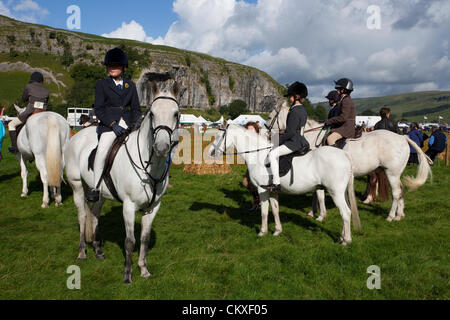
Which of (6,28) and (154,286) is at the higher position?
(6,28)

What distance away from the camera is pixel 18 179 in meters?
13.3

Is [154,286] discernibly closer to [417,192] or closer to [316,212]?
[316,212]

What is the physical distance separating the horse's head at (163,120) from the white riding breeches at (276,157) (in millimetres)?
3353

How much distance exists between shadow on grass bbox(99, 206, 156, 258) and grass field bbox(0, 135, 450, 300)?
0.03m

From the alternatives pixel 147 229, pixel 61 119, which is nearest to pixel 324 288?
pixel 147 229

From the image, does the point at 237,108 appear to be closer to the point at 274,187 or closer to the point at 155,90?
the point at 274,187

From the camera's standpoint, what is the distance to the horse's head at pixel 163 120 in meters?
3.85

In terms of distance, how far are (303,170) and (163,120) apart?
4.22 metres

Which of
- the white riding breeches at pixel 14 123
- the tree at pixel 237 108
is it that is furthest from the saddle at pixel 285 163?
the tree at pixel 237 108

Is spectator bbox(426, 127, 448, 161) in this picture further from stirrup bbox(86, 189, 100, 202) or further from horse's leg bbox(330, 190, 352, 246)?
stirrup bbox(86, 189, 100, 202)

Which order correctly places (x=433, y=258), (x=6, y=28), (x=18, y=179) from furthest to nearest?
(x=6, y=28) → (x=18, y=179) → (x=433, y=258)

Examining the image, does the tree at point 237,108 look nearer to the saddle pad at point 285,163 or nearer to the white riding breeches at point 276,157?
the saddle pad at point 285,163

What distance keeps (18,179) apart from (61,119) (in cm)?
594

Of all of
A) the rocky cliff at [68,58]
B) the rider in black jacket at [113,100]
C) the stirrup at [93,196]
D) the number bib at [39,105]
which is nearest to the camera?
the stirrup at [93,196]
